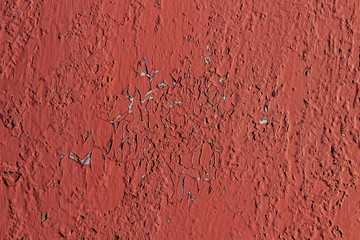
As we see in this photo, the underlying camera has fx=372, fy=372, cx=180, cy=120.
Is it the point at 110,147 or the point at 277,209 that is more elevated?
the point at 110,147

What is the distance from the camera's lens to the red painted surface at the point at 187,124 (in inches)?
34.9

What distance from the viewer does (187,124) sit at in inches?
35.4

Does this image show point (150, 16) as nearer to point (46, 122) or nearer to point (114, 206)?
point (46, 122)

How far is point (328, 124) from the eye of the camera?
0.88 meters

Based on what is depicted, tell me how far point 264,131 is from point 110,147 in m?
0.37

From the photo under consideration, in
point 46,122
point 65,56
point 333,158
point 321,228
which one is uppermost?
point 65,56

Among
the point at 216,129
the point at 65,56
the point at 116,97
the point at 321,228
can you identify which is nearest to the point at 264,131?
the point at 216,129

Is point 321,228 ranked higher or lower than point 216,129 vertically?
lower

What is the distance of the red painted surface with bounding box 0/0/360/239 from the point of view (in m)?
0.89

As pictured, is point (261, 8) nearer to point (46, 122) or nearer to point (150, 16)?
point (150, 16)

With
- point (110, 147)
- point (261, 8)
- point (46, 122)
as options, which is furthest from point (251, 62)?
point (46, 122)

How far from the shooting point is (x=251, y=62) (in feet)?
2.97

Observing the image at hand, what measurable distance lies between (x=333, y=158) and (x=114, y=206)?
54 cm

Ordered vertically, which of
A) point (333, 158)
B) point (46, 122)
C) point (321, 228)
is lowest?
point (321, 228)
